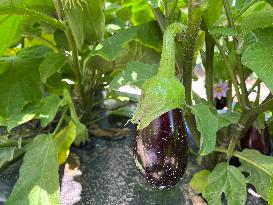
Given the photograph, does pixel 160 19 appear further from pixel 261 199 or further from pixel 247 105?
pixel 261 199

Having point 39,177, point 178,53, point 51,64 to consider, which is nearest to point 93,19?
point 51,64

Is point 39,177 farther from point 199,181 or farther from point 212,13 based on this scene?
point 212,13

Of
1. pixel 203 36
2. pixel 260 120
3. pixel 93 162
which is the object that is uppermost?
pixel 203 36

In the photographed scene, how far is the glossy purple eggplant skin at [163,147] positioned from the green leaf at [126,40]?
17 cm

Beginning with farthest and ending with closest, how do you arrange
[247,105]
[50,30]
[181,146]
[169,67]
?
[50,30]
[247,105]
[181,146]
[169,67]

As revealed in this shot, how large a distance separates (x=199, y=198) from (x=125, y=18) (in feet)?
1.56

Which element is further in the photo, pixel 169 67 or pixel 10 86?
pixel 10 86

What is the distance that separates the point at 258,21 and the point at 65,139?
41cm

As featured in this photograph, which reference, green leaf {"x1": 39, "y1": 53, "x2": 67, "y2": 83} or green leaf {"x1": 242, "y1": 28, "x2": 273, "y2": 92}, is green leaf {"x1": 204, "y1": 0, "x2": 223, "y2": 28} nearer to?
green leaf {"x1": 242, "y1": 28, "x2": 273, "y2": 92}

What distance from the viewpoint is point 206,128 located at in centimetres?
62

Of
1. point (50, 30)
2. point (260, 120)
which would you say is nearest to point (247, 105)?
point (260, 120)

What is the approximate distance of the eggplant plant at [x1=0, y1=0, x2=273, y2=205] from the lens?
64 cm

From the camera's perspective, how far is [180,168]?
27.7 inches

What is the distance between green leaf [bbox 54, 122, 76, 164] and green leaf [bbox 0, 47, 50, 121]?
83 mm
